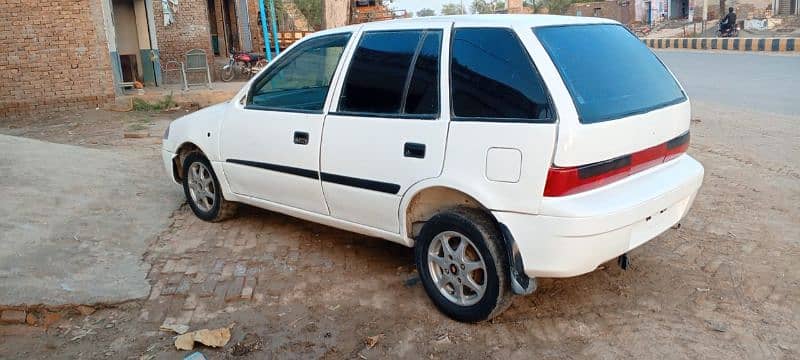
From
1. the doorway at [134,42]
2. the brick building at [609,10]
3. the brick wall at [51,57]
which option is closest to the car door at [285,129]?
the brick wall at [51,57]

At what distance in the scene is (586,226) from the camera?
10.7 ft

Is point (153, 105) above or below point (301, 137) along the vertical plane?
below

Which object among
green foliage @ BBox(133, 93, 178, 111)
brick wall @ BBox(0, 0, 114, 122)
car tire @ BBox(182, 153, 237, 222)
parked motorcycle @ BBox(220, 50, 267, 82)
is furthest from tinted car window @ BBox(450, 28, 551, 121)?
parked motorcycle @ BBox(220, 50, 267, 82)

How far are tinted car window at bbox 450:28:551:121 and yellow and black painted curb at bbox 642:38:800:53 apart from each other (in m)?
21.1

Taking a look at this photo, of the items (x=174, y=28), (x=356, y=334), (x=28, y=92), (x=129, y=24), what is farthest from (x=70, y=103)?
(x=356, y=334)

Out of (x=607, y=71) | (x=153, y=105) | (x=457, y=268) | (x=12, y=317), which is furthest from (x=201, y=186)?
(x=153, y=105)

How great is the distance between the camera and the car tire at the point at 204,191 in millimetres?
5488

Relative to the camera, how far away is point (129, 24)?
16.1 meters

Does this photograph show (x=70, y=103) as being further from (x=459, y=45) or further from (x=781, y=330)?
(x=781, y=330)

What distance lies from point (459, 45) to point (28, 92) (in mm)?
11633

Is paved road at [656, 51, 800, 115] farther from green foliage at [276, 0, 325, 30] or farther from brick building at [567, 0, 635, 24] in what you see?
brick building at [567, 0, 635, 24]

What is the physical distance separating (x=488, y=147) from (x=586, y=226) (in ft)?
2.09

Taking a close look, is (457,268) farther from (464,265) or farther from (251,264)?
(251,264)

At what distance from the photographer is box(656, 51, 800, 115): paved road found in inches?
448
